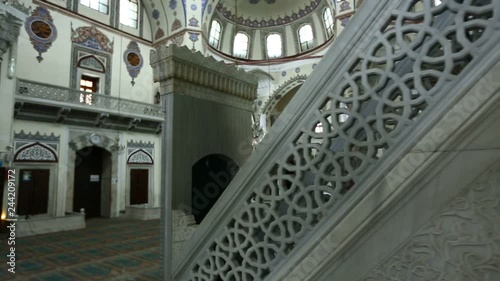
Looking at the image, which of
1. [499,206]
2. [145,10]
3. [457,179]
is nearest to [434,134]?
[457,179]

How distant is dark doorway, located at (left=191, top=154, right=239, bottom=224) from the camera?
2.90 meters

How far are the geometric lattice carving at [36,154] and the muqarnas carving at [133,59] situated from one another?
3.57 meters

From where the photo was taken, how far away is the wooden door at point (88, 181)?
1003 centimetres

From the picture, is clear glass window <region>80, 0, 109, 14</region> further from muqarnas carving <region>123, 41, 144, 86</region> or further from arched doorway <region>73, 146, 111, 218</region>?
arched doorway <region>73, 146, 111, 218</region>

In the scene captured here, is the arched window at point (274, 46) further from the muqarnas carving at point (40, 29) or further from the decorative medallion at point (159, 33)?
the muqarnas carving at point (40, 29)

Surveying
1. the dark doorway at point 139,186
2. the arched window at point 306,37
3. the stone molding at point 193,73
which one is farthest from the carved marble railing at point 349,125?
the arched window at point 306,37

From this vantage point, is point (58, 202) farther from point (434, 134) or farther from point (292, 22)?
point (292, 22)

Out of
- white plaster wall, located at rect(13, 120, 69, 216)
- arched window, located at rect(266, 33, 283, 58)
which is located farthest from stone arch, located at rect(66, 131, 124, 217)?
arched window, located at rect(266, 33, 283, 58)

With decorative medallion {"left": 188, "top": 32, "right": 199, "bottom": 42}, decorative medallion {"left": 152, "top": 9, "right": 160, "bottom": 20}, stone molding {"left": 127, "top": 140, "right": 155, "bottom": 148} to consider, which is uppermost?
decorative medallion {"left": 152, "top": 9, "right": 160, "bottom": 20}

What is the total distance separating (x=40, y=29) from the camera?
884 cm

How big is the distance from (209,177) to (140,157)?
849cm

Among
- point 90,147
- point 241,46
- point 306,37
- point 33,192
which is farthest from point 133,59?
point 306,37

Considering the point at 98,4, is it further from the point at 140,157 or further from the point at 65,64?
the point at 140,157

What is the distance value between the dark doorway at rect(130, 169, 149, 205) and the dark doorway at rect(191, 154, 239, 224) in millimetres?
8301
